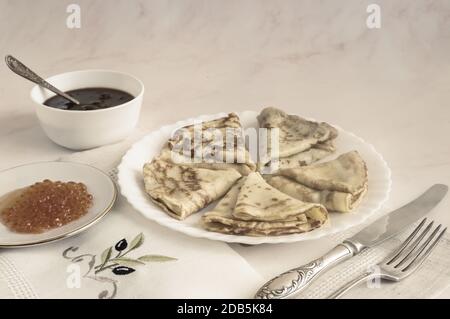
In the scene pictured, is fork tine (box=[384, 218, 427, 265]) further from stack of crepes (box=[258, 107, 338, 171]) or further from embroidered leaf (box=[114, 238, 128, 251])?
embroidered leaf (box=[114, 238, 128, 251])

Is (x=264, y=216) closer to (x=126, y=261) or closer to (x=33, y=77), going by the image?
(x=126, y=261)

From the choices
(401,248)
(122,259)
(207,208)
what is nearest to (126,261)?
(122,259)

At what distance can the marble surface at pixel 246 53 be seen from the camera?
12.0 feet

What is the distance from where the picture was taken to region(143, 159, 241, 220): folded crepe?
8.12 ft

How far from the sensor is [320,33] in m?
4.29

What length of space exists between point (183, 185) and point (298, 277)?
697mm

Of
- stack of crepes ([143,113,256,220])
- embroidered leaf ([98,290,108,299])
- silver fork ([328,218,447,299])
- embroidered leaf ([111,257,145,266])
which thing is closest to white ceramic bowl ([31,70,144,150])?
stack of crepes ([143,113,256,220])

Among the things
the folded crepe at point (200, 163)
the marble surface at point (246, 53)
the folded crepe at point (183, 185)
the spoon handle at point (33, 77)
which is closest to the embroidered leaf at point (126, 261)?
the folded crepe at point (183, 185)

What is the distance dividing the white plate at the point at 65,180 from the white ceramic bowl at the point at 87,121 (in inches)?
9.4

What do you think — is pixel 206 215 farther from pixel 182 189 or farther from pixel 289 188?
pixel 289 188

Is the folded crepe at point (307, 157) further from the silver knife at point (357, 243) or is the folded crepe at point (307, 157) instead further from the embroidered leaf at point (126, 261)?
the embroidered leaf at point (126, 261)

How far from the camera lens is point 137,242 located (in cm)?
238

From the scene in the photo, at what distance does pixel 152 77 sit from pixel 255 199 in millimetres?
1789

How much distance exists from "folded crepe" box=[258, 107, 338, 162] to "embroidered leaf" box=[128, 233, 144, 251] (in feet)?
2.47
